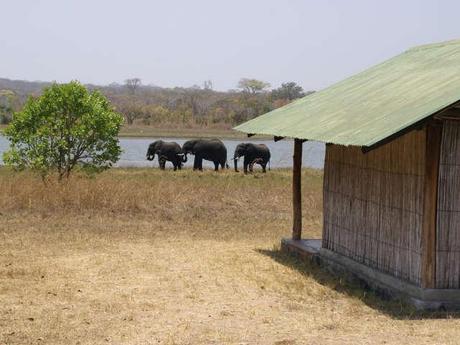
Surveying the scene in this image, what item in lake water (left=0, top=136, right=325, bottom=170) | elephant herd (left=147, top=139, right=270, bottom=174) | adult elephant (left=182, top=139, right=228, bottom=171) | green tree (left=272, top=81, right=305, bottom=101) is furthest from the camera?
green tree (left=272, top=81, right=305, bottom=101)

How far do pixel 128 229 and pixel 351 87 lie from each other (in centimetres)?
524

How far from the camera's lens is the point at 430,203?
31.8 ft

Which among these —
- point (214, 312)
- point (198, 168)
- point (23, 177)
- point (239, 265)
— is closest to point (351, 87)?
point (239, 265)

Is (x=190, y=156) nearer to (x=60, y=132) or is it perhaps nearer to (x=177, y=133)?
(x=177, y=133)

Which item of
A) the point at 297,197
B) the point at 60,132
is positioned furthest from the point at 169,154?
the point at 297,197

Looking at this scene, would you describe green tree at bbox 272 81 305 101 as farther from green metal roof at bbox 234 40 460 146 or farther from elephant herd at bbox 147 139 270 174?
green metal roof at bbox 234 40 460 146

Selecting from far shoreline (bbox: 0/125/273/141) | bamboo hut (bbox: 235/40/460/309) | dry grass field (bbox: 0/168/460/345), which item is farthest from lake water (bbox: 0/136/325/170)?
bamboo hut (bbox: 235/40/460/309)

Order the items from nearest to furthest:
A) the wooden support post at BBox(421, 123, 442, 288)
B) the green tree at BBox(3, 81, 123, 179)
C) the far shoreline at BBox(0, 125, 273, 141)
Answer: the wooden support post at BBox(421, 123, 442, 288) → the green tree at BBox(3, 81, 123, 179) → the far shoreline at BBox(0, 125, 273, 141)

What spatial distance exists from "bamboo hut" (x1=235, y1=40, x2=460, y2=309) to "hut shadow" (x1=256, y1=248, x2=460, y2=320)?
13 cm

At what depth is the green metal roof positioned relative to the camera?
9.47 meters

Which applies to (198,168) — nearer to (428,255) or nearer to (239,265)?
(239,265)

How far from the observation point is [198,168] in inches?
1463

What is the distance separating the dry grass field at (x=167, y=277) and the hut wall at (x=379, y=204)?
565mm

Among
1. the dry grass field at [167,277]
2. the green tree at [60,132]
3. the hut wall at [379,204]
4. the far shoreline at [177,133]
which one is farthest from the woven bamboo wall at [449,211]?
the far shoreline at [177,133]
